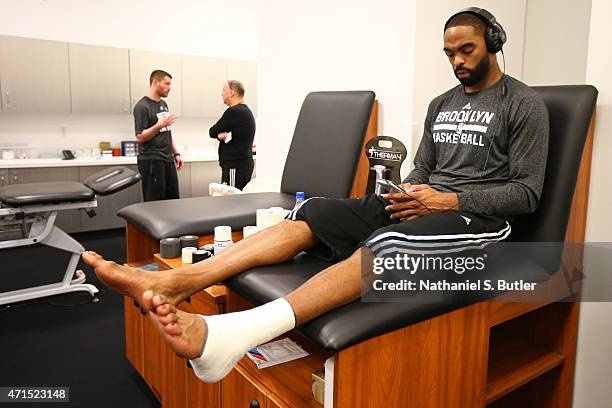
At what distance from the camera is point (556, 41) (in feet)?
8.34

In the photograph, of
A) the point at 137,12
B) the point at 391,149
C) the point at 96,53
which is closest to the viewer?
the point at 391,149

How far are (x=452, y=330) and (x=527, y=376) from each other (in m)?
0.45

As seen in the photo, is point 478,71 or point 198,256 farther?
point 198,256

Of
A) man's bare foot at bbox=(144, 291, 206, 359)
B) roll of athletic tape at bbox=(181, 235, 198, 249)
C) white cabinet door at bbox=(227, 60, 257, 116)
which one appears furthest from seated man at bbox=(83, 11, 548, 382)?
white cabinet door at bbox=(227, 60, 257, 116)

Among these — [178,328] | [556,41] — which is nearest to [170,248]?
[178,328]

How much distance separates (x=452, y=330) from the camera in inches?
53.4

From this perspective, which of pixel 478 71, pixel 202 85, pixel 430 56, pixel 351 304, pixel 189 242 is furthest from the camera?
pixel 202 85

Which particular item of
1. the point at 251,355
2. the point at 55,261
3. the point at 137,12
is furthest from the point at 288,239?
the point at 137,12

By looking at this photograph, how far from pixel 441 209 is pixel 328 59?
142cm

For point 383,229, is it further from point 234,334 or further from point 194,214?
point 194,214

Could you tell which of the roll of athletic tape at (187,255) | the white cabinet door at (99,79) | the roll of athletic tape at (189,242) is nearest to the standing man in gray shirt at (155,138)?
the white cabinet door at (99,79)

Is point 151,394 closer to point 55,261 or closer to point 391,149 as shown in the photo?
point 391,149

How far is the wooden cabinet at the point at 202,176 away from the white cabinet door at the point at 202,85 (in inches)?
23.1

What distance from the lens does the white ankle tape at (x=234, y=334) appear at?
3.74 ft
